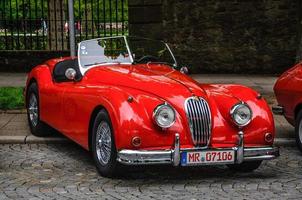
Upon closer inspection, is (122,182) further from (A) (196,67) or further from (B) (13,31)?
(B) (13,31)

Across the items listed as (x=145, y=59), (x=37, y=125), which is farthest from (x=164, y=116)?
(x=37, y=125)

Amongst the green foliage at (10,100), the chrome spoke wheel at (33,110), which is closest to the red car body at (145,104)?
the chrome spoke wheel at (33,110)

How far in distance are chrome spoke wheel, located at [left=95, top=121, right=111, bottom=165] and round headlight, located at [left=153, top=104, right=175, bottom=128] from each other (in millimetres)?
595

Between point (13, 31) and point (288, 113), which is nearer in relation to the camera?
point (288, 113)

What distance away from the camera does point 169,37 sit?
16.0m

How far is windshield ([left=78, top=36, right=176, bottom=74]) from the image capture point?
7.88m

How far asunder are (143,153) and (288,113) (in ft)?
9.90

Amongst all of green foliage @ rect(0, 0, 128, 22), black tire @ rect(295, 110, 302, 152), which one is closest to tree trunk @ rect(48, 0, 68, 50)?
green foliage @ rect(0, 0, 128, 22)

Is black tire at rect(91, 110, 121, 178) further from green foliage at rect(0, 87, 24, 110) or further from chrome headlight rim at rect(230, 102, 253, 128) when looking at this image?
green foliage at rect(0, 87, 24, 110)

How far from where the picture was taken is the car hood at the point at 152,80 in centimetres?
663

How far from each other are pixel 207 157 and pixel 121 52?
2.21 m

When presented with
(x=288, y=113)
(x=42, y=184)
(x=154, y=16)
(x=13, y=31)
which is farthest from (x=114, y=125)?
(x=13, y=31)

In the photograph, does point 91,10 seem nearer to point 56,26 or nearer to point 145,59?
point 56,26

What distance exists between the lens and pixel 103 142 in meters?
6.77
